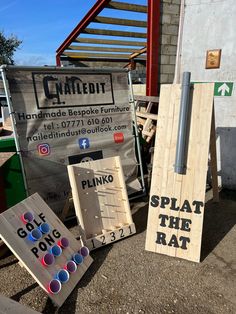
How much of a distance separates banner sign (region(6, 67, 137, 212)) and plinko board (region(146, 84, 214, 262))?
121 cm

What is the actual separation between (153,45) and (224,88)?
1.90m

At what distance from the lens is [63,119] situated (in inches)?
161

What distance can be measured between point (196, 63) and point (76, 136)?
8.50 ft

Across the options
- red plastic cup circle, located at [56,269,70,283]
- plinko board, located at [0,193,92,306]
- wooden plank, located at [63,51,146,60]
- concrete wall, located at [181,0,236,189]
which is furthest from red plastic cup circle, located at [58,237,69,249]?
wooden plank, located at [63,51,146,60]

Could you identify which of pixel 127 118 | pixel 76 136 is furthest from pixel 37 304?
pixel 127 118

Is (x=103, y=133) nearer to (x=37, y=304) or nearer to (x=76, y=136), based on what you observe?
(x=76, y=136)

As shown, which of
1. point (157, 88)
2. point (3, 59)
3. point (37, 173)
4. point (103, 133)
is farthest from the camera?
point (3, 59)

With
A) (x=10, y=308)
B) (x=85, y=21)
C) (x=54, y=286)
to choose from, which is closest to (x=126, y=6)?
(x=85, y=21)

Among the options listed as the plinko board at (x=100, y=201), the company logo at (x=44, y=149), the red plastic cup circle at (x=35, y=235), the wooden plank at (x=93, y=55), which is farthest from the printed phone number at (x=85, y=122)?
the wooden plank at (x=93, y=55)

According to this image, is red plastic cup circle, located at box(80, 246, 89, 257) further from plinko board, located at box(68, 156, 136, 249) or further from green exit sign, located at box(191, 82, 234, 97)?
green exit sign, located at box(191, 82, 234, 97)

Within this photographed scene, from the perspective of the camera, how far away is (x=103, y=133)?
177 inches

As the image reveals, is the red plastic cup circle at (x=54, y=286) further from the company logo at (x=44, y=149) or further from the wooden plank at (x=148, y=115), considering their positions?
the wooden plank at (x=148, y=115)

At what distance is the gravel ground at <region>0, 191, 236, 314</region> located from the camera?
272 centimetres

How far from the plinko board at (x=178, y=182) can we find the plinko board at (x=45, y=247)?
0.96 meters
